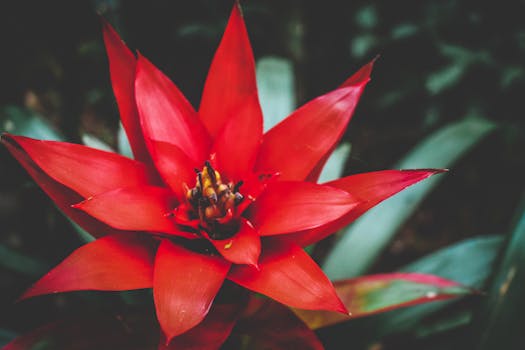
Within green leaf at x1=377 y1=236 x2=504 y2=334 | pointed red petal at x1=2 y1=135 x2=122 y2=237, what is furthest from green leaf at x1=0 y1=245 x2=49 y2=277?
green leaf at x1=377 y1=236 x2=504 y2=334

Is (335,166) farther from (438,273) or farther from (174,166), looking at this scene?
(174,166)

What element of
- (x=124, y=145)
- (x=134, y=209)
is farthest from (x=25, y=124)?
(x=134, y=209)

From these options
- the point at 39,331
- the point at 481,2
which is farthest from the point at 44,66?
the point at 481,2

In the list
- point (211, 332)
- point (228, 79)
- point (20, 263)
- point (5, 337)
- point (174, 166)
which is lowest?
point (5, 337)

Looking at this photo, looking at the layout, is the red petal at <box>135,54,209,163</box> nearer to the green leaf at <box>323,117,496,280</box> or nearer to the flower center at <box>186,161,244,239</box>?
the flower center at <box>186,161,244,239</box>

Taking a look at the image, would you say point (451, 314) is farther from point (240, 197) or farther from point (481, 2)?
point (481, 2)

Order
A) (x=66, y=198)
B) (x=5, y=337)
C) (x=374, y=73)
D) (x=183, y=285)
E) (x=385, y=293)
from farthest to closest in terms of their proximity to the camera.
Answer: (x=374, y=73), (x=5, y=337), (x=385, y=293), (x=66, y=198), (x=183, y=285)

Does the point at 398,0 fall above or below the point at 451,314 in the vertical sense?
above
